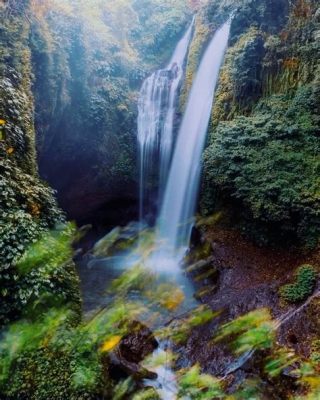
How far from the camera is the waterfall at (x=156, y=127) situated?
12312mm

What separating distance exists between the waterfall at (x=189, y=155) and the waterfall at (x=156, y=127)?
1.68 ft

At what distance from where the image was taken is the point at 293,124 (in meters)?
8.13

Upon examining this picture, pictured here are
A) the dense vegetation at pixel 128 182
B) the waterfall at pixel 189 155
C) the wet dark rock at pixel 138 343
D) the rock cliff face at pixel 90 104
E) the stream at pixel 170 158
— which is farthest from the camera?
the waterfall at pixel 189 155

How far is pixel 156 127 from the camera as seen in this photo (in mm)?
12531

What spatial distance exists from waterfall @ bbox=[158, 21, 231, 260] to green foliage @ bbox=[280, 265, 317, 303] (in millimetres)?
4576

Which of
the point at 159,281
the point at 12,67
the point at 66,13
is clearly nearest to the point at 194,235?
the point at 159,281

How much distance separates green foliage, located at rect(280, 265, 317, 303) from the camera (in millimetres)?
6188

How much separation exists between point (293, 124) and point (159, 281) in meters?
5.09

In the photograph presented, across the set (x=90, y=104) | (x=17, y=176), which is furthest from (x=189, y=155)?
(x=17, y=176)

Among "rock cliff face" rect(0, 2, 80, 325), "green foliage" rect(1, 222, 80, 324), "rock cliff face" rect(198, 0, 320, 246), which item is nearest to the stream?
"rock cliff face" rect(198, 0, 320, 246)

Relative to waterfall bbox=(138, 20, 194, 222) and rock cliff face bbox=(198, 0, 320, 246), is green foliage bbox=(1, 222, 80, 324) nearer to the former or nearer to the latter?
rock cliff face bbox=(198, 0, 320, 246)

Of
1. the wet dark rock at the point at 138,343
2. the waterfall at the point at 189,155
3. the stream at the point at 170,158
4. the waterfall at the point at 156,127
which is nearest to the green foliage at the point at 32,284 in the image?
the wet dark rock at the point at 138,343

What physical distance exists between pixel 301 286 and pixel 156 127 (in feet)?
26.4

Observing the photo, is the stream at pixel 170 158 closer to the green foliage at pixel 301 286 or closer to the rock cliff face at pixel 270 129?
the rock cliff face at pixel 270 129
